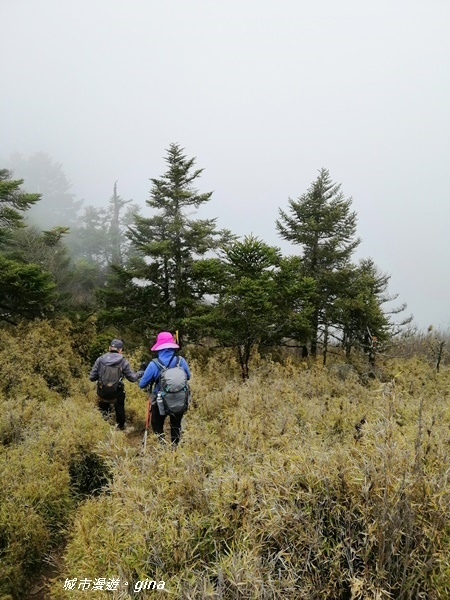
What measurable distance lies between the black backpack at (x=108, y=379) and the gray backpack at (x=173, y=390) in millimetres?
1902

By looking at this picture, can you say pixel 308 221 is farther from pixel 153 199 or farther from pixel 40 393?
pixel 40 393

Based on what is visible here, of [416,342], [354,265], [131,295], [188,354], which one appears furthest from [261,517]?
[416,342]

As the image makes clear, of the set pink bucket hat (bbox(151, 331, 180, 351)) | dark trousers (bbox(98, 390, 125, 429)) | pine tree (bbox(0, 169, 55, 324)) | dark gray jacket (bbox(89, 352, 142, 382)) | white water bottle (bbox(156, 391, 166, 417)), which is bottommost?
dark trousers (bbox(98, 390, 125, 429))

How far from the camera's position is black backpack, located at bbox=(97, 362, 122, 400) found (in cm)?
698

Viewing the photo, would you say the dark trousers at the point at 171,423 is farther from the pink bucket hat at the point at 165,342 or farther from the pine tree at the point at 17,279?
the pine tree at the point at 17,279

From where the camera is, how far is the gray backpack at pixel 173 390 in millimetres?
5449

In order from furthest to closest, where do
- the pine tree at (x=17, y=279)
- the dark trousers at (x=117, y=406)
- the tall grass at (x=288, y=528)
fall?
the pine tree at (x=17, y=279) < the dark trousers at (x=117, y=406) < the tall grass at (x=288, y=528)

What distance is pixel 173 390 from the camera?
543 cm

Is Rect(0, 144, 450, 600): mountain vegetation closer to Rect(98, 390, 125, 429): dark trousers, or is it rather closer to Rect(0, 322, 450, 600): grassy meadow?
Rect(0, 322, 450, 600): grassy meadow

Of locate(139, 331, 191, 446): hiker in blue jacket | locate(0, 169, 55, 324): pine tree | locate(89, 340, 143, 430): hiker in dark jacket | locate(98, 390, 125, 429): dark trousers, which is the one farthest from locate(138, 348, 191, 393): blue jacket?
locate(0, 169, 55, 324): pine tree

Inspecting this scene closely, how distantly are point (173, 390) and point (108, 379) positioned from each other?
7.33 ft

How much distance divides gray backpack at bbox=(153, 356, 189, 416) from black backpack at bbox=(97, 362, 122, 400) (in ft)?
6.24

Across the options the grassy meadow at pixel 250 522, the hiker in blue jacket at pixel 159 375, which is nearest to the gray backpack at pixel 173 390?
the hiker in blue jacket at pixel 159 375

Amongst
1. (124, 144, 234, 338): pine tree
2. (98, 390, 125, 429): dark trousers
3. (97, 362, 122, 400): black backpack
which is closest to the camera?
(97, 362, 122, 400): black backpack
